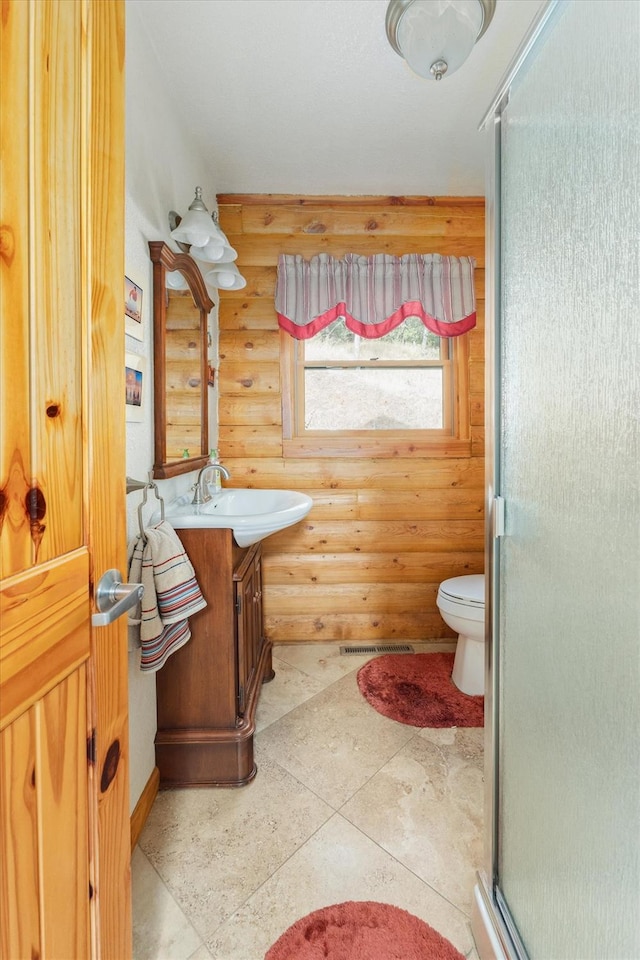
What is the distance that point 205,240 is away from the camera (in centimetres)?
159

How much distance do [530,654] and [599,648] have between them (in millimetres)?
226

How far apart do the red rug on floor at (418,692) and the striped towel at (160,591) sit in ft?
3.50

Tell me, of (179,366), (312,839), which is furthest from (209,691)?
(179,366)

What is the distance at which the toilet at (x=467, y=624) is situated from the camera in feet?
6.12

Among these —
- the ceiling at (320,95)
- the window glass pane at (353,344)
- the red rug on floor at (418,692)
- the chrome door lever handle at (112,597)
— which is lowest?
the red rug on floor at (418,692)

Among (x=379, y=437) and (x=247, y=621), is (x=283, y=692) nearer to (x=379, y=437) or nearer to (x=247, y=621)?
(x=247, y=621)

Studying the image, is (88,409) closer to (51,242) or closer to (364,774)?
(51,242)

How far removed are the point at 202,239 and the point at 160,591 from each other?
4.18ft

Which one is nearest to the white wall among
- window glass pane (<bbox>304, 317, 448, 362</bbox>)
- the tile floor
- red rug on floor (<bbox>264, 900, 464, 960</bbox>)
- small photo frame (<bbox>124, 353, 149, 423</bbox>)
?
small photo frame (<bbox>124, 353, 149, 423</bbox>)

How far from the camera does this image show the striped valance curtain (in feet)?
7.83

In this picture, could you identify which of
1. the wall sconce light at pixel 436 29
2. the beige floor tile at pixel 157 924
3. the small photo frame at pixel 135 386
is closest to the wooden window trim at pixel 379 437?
the small photo frame at pixel 135 386

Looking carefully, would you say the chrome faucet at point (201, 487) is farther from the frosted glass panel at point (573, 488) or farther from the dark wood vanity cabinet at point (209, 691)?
the frosted glass panel at point (573, 488)

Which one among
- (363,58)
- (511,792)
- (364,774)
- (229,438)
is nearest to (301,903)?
(364,774)

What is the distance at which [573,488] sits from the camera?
2.22ft
